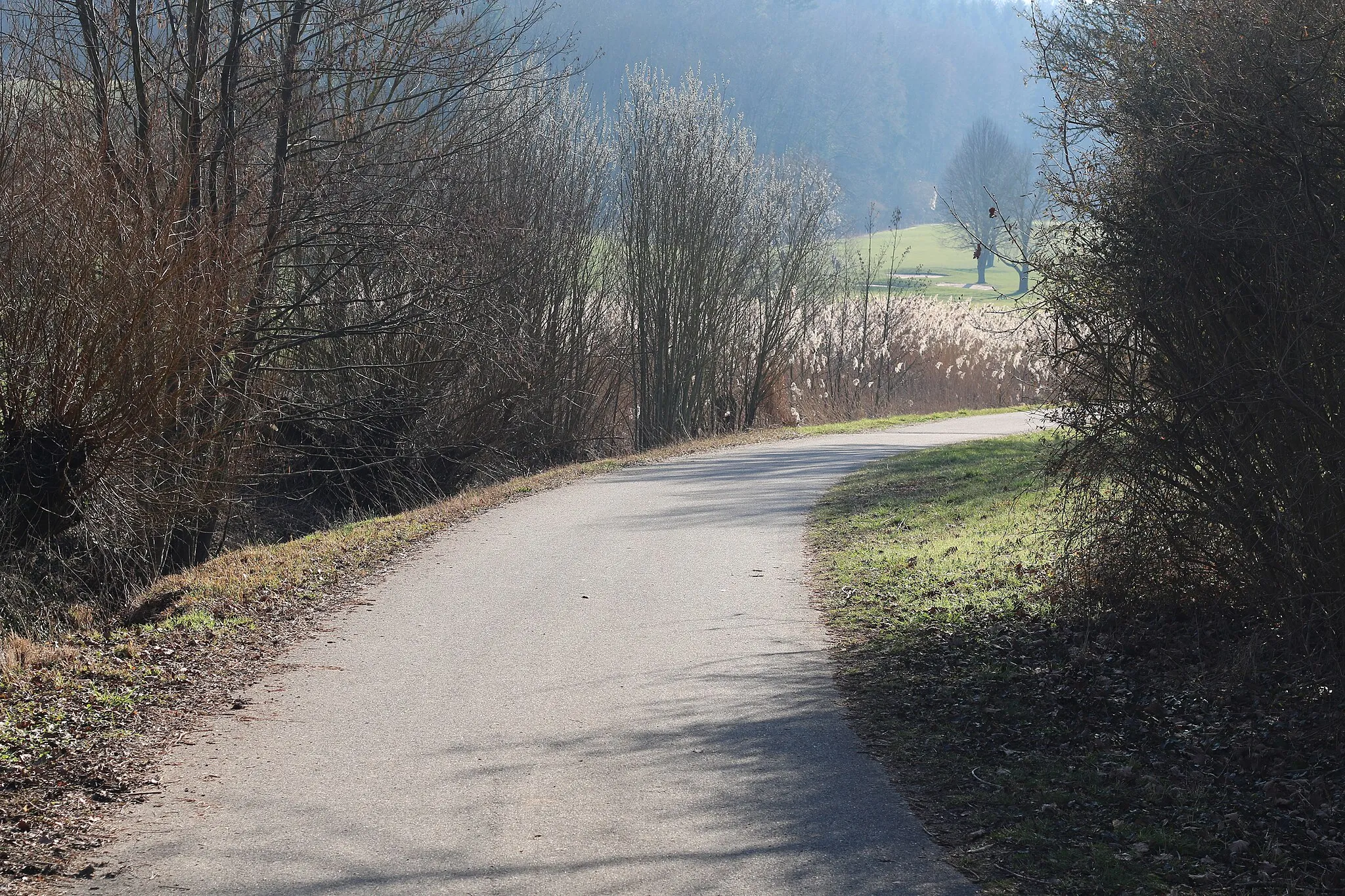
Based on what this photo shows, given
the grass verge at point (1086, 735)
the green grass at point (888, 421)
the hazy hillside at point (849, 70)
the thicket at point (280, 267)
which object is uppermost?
the hazy hillside at point (849, 70)

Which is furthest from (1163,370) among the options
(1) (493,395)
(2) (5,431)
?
(1) (493,395)

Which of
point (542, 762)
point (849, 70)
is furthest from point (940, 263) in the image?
point (542, 762)

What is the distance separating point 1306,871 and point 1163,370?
3.16m

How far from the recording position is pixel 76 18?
13164 millimetres

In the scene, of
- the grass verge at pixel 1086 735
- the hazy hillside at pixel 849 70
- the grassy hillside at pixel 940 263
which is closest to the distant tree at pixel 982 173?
the grassy hillside at pixel 940 263

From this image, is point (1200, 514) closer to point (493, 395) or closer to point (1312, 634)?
point (1312, 634)

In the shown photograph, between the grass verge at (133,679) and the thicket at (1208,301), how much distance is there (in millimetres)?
5660

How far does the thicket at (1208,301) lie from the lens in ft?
19.6

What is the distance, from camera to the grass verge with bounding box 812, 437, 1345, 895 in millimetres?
4816

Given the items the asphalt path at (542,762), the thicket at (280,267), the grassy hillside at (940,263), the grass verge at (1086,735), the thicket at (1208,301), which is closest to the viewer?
the asphalt path at (542,762)

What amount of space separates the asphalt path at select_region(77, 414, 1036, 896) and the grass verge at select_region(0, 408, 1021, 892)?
216 millimetres

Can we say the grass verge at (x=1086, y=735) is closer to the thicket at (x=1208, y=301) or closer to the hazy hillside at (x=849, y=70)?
the thicket at (x=1208, y=301)

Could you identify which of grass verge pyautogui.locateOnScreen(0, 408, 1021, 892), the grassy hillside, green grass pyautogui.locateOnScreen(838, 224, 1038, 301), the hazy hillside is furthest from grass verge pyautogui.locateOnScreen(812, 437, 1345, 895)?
the hazy hillside

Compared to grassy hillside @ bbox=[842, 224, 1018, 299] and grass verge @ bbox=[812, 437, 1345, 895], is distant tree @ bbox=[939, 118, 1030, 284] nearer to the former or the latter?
grassy hillside @ bbox=[842, 224, 1018, 299]
